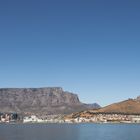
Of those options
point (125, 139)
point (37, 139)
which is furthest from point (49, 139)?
point (125, 139)

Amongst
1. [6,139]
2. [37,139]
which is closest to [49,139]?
[37,139]

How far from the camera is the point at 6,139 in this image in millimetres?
186125

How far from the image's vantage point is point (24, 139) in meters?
192

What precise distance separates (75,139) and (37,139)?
64.3ft

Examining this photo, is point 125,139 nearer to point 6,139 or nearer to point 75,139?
point 75,139

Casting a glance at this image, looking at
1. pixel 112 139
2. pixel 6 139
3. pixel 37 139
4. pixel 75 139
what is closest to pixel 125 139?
pixel 112 139

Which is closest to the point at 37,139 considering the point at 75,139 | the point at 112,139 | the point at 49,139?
the point at 49,139

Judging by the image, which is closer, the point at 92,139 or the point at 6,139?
the point at 6,139

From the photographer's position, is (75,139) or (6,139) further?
(75,139)

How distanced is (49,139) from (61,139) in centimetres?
Answer: 587

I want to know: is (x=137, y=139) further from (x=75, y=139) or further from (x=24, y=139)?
(x=24, y=139)

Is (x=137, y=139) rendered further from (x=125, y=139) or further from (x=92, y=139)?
(x=92, y=139)

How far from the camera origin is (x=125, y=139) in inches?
7608

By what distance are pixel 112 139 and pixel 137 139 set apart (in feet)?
42.5
